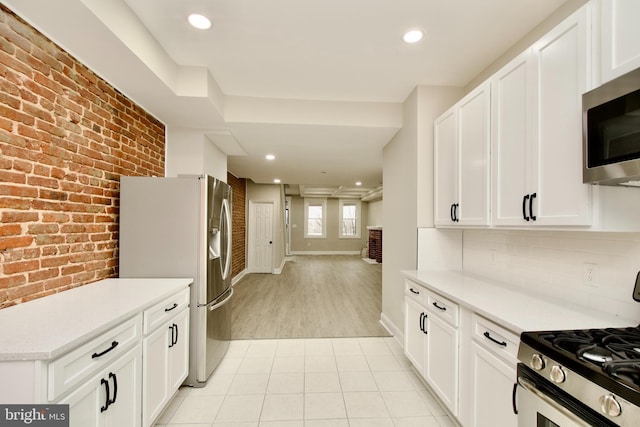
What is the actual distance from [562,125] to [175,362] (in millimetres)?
2864

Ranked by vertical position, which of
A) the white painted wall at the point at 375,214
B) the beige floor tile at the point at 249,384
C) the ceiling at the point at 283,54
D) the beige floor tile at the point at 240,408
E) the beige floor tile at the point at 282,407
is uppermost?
the ceiling at the point at 283,54

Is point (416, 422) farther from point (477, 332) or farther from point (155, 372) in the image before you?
point (155, 372)

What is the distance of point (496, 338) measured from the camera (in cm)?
144

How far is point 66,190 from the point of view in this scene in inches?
71.0

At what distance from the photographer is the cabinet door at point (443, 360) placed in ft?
5.84

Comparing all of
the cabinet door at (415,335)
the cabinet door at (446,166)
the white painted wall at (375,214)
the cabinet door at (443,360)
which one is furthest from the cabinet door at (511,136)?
the white painted wall at (375,214)

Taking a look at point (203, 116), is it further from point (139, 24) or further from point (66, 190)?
point (66, 190)

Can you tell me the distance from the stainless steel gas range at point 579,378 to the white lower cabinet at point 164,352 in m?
2.02

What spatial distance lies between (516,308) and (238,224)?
588 centimetres

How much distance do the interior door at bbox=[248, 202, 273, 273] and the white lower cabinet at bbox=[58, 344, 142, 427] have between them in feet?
19.2

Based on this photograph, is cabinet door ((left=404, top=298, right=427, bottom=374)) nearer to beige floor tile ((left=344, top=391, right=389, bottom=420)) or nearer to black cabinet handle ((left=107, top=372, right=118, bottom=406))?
beige floor tile ((left=344, top=391, right=389, bottom=420))

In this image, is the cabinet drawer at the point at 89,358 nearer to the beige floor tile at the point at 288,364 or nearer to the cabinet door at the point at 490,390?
the beige floor tile at the point at 288,364

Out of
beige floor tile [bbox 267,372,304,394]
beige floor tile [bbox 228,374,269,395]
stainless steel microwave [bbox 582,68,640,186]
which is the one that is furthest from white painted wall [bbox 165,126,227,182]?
stainless steel microwave [bbox 582,68,640,186]

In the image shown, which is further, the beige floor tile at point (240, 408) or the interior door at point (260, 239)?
the interior door at point (260, 239)
